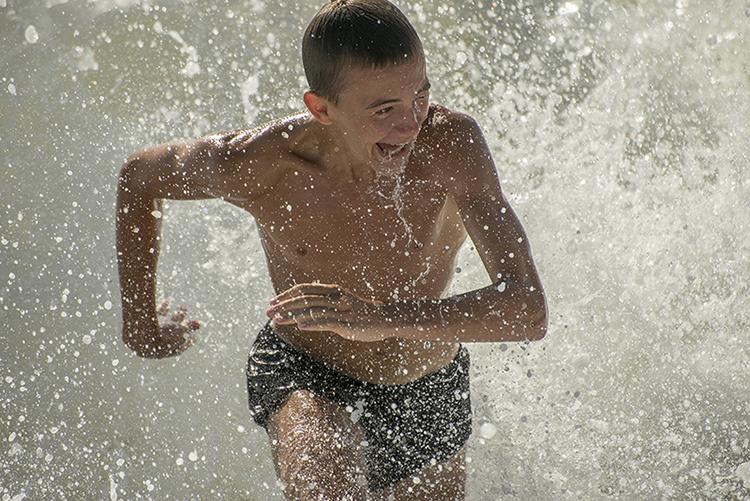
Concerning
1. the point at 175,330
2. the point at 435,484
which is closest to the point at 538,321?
the point at 435,484

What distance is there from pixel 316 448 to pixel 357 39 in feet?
3.28

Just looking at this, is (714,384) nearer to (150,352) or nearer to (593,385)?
(593,385)

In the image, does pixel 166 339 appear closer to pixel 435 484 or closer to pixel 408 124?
pixel 435 484

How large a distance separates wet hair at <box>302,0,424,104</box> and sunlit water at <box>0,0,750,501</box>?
183 centimetres

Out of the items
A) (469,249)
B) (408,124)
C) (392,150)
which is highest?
(408,124)

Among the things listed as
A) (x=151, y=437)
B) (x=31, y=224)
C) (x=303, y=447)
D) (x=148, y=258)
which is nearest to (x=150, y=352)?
(x=148, y=258)

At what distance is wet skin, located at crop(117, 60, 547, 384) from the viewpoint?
5.76 feet

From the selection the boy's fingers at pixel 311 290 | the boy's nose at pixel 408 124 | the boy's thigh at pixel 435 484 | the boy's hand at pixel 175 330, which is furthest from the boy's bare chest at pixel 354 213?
the boy's thigh at pixel 435 484

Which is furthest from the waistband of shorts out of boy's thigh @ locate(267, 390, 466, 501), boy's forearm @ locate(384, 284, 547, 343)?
boy's forearm @ locate(384, 284, 547, 343)

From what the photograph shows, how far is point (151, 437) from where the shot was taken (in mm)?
3260

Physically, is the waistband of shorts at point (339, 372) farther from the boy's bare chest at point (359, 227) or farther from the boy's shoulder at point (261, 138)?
the boy's shoulder at point (261, 138)

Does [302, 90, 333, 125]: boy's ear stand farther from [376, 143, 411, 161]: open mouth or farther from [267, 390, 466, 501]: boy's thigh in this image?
[267, 390, 466, 501]: boy's thigh

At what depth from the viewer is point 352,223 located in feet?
6.78

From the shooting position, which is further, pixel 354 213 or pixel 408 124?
pixel 354 213
